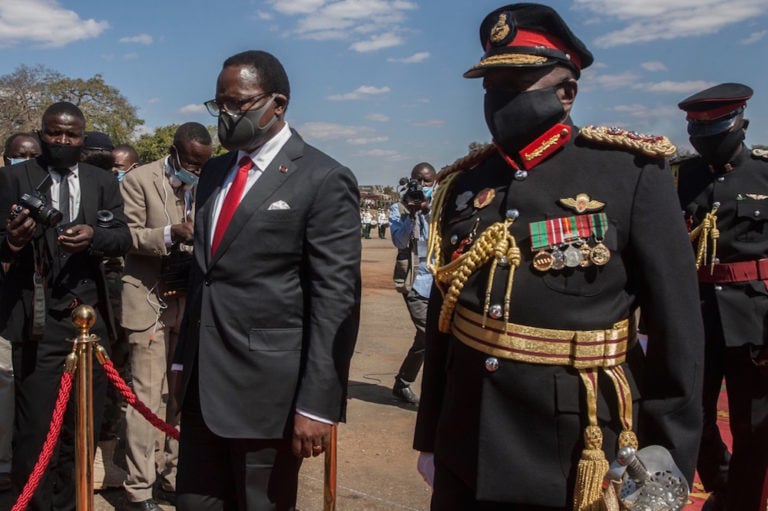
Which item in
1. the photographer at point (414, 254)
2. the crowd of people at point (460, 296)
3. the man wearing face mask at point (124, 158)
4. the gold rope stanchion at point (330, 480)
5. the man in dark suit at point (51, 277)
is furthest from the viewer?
the man wearing face mask at point (124, 158)

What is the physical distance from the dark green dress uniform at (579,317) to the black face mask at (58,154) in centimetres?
271

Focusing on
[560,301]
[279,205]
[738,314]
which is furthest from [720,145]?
[279,205]

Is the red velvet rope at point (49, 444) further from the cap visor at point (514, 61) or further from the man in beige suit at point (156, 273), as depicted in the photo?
the cap visor at point (514, 61)

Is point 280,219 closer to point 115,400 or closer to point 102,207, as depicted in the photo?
point 102,207

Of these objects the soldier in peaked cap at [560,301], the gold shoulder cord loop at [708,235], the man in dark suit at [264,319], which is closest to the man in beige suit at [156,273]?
the man in dark suit at [264,319]

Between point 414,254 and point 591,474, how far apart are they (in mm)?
5152

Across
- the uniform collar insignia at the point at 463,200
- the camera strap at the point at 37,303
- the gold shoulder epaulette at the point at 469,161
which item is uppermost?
the gold shoulder epaulette at the point at 469,161

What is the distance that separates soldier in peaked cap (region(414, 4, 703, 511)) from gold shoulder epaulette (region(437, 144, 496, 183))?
9.3 inches

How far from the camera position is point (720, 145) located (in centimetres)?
465

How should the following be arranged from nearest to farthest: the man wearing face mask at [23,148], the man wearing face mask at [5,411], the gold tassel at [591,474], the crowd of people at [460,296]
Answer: the gold tassel at [591,474], the crowd of people at [460,296], the man wearing face mask at [5,411], the man wearing face mask at [23,148]

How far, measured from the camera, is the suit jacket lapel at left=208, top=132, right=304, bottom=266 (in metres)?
3.02

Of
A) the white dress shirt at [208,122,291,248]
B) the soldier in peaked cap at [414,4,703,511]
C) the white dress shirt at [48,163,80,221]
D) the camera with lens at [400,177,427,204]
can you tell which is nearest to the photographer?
the camera with lens at [400,177,427,204]

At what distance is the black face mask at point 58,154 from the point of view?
13.6 feet

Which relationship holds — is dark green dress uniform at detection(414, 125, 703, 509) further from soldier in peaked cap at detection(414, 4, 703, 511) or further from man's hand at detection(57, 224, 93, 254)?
man's hand at detection(57, 224, 93, 254)
